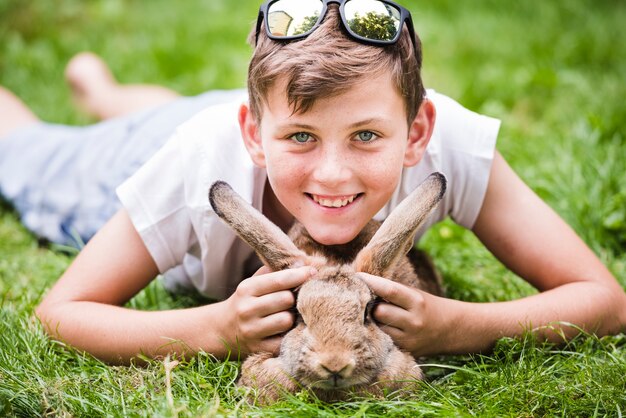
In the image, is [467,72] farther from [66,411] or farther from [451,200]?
[66,411]

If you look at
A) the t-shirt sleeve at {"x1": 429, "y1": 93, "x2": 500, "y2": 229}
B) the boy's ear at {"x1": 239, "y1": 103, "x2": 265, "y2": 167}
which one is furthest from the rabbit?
the t-shirt sleeve at {"x1": 429, "y1": 93, "x2": 500, "y2": 229}

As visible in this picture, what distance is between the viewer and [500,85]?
5.72 metres

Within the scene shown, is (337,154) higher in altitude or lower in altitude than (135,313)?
higher

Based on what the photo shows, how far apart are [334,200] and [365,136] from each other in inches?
10.1

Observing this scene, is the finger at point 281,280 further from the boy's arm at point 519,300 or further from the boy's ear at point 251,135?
the boy's ear at point 251,135

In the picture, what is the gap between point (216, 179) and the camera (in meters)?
2.97

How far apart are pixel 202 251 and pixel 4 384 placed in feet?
3.20

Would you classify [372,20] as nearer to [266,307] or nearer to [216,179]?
[216,179]

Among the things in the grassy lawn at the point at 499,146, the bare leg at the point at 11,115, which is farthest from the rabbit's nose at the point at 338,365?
the bare leg at the point at 11,115

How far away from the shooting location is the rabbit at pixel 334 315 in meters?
2.20

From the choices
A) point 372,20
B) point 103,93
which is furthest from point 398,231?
point 103,93

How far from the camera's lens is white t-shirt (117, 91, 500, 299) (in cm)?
299

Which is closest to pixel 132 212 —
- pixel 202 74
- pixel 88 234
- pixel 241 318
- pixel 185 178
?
pixel 185 178

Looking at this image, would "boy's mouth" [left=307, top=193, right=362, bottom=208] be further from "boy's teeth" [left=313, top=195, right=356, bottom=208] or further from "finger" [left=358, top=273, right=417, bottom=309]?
"finger" [left=358, top=273, right=417, bottom=309]
